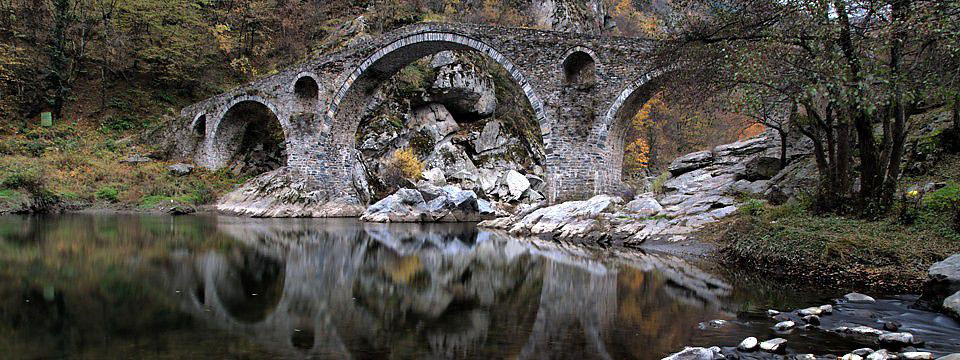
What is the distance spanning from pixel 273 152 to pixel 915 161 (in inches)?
1052

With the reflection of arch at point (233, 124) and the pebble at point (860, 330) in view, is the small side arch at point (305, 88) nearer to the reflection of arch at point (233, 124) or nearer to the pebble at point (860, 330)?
the reflection of arch at point (233, 124)

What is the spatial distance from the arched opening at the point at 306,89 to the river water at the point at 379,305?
558 inches

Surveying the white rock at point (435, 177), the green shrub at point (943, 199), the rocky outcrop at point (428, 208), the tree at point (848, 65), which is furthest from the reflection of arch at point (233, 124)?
the green shrub at point (943, 199)

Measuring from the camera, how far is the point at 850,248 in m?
7.75

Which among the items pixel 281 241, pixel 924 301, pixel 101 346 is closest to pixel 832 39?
pixel 924 301

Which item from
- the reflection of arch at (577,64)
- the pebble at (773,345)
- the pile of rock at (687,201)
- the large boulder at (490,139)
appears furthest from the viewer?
the large boulder at (490,139)

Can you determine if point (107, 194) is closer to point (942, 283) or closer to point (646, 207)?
point (646, 207)

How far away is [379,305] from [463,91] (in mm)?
23027

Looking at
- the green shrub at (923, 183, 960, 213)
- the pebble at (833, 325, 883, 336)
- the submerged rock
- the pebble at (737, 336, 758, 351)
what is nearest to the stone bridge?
the green shrub at (923, 183, 960, 213)

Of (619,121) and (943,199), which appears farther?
(619,121)

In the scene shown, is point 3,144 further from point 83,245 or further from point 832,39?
point 832,39

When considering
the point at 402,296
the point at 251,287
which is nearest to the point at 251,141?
the point at 251,287

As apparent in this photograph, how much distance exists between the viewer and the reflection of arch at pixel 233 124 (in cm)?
2701

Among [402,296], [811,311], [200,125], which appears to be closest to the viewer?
[811,311]
